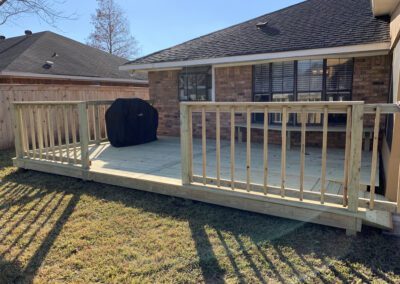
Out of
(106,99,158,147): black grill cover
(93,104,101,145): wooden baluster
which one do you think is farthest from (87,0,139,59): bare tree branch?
(106,99,158,147): black grill cover

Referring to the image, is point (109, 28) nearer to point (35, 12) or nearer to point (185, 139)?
point (35, 12)

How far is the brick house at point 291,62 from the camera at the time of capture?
6203 mm

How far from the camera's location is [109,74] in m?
13.6

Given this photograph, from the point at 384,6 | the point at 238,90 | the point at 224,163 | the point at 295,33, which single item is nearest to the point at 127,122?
the point at 238,90

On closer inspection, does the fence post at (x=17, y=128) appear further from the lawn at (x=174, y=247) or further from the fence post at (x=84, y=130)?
the lawn at (x=174, y=247)

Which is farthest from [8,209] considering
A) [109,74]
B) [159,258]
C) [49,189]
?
[109,74]

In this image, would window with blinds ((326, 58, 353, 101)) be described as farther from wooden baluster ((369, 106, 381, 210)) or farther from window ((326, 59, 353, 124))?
wooden baluster ((369, 106, 381, 210))

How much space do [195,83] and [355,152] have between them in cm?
621

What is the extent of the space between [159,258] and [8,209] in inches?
101

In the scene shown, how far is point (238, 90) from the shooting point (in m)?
7.87

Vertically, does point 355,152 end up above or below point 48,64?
below

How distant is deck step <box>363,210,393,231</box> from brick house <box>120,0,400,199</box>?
252 cm

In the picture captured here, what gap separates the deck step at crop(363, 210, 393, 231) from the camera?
2.89 meters

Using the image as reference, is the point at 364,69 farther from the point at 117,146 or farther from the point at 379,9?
the point at 117,146
